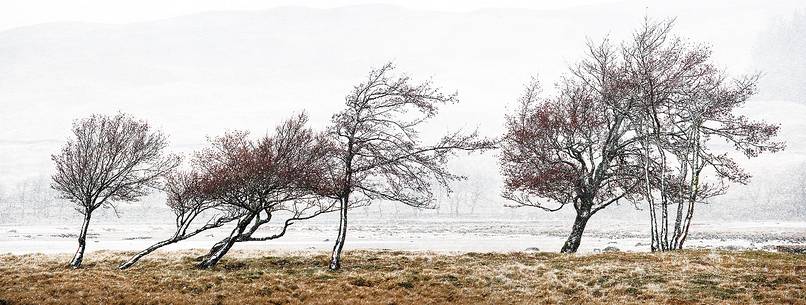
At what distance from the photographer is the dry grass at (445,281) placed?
2142cm

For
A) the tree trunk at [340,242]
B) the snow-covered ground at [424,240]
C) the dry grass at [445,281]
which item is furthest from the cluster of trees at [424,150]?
the snow-covered ground at [424,240]

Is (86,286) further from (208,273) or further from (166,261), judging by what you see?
(166,261)

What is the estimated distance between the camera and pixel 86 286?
23.8 meters

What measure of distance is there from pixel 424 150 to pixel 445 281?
6556 millimetres

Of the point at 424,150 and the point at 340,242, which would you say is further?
the point at 340,242

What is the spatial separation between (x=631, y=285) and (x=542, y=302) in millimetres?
4137

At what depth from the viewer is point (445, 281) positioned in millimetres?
24359

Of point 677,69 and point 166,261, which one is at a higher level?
point 677,69

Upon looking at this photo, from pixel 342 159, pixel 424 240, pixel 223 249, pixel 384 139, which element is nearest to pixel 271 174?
pixel 342 159

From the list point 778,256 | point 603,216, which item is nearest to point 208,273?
point 778,256

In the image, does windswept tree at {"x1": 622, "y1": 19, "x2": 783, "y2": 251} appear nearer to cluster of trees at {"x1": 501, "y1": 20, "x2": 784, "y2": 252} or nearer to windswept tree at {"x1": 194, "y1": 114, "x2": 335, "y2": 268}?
cluster of trees at {"x1": 501, "y1": 20, "x2": 784, "y2": 252}

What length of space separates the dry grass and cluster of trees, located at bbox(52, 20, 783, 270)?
8.47ft

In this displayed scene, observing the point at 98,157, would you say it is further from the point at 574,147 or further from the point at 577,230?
the point at 577,230

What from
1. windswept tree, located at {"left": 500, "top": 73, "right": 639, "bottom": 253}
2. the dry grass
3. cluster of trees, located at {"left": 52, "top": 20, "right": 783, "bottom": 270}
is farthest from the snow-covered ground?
the dry grass
